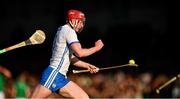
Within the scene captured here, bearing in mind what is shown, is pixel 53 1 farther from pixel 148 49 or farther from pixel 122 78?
pixel 122 78

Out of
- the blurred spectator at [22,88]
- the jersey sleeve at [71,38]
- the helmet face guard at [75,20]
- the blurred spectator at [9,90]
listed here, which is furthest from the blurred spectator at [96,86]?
the jersey sleeve at [71,38]

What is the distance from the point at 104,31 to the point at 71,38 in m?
14.6

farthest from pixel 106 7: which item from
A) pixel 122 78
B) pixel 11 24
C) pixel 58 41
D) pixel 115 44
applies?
pixel 58 41

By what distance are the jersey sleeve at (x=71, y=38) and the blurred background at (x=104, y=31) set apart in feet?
40.7

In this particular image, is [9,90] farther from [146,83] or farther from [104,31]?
[104,31]

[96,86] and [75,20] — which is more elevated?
[75,20]

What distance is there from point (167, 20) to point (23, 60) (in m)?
4.74

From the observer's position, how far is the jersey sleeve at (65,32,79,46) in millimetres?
11984

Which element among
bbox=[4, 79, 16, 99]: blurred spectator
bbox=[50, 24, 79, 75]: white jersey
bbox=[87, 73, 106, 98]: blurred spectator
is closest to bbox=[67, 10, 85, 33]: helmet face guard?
bbox=[50, 24, 79, 75]: white jersey

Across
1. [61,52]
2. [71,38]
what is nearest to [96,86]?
[61,52]

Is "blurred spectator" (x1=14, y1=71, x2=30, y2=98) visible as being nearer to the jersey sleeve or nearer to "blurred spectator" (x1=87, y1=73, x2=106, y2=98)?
"blurred spectator" (x1=87, y1=73, x2=106, y2=98)

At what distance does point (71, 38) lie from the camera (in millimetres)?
12023

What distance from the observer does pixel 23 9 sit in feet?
89.8

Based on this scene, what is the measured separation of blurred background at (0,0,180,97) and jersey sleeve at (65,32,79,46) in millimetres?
12408
